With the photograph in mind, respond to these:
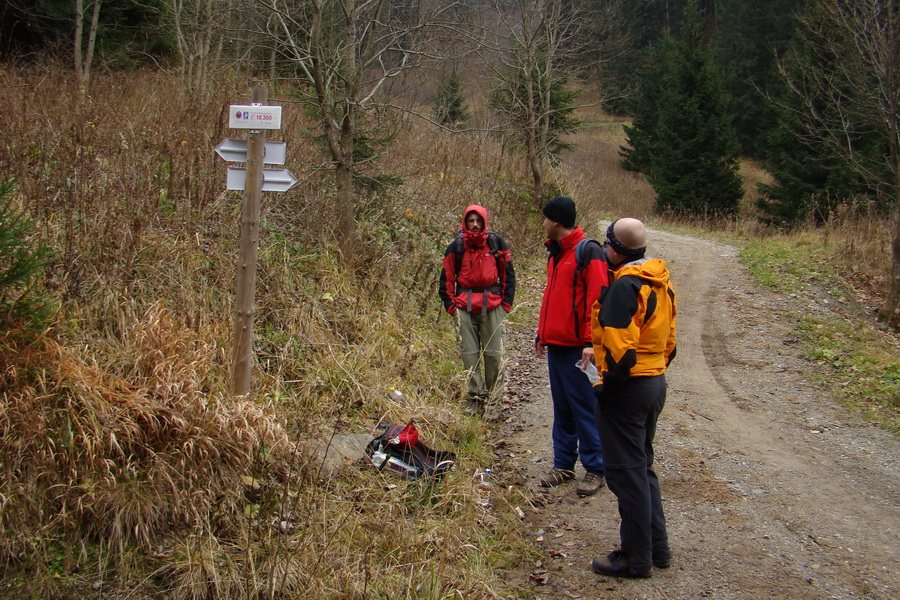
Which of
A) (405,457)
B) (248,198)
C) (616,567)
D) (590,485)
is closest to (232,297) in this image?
(248,198)

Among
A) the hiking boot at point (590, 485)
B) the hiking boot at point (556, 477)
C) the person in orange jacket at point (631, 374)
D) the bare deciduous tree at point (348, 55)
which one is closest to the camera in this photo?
the person in orange jacket at point (631, 374)

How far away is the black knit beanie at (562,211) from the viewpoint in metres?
4.90

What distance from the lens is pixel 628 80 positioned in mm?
47562

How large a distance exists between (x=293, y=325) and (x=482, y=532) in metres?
3.16

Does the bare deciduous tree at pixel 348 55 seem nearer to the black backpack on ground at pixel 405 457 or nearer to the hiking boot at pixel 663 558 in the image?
the black backpack on ground at pixel 405 457

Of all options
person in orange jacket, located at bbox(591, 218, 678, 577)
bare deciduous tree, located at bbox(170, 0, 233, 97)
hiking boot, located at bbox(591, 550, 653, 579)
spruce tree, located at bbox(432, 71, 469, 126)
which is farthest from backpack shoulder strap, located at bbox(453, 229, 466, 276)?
spruce tree, located at bbox(432, 71, 469, 126)

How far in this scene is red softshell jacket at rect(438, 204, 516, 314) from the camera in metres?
6.27

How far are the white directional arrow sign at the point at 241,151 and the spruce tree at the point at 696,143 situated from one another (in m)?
25.7

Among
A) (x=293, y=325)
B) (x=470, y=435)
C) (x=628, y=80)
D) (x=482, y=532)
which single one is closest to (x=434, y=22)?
(x=293, y=325)

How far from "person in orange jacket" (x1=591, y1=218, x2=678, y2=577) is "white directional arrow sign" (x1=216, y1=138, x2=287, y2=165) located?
2434 mm

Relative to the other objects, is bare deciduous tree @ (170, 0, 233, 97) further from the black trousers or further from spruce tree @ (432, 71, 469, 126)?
the black trousers

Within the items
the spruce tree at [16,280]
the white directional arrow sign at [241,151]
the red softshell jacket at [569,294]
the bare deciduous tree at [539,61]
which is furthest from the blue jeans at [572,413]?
the bare deciduous tree at [539,61]

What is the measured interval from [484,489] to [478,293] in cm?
202

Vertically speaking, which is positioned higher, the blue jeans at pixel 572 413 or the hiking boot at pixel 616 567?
the blue jeans at pixel 572 413
